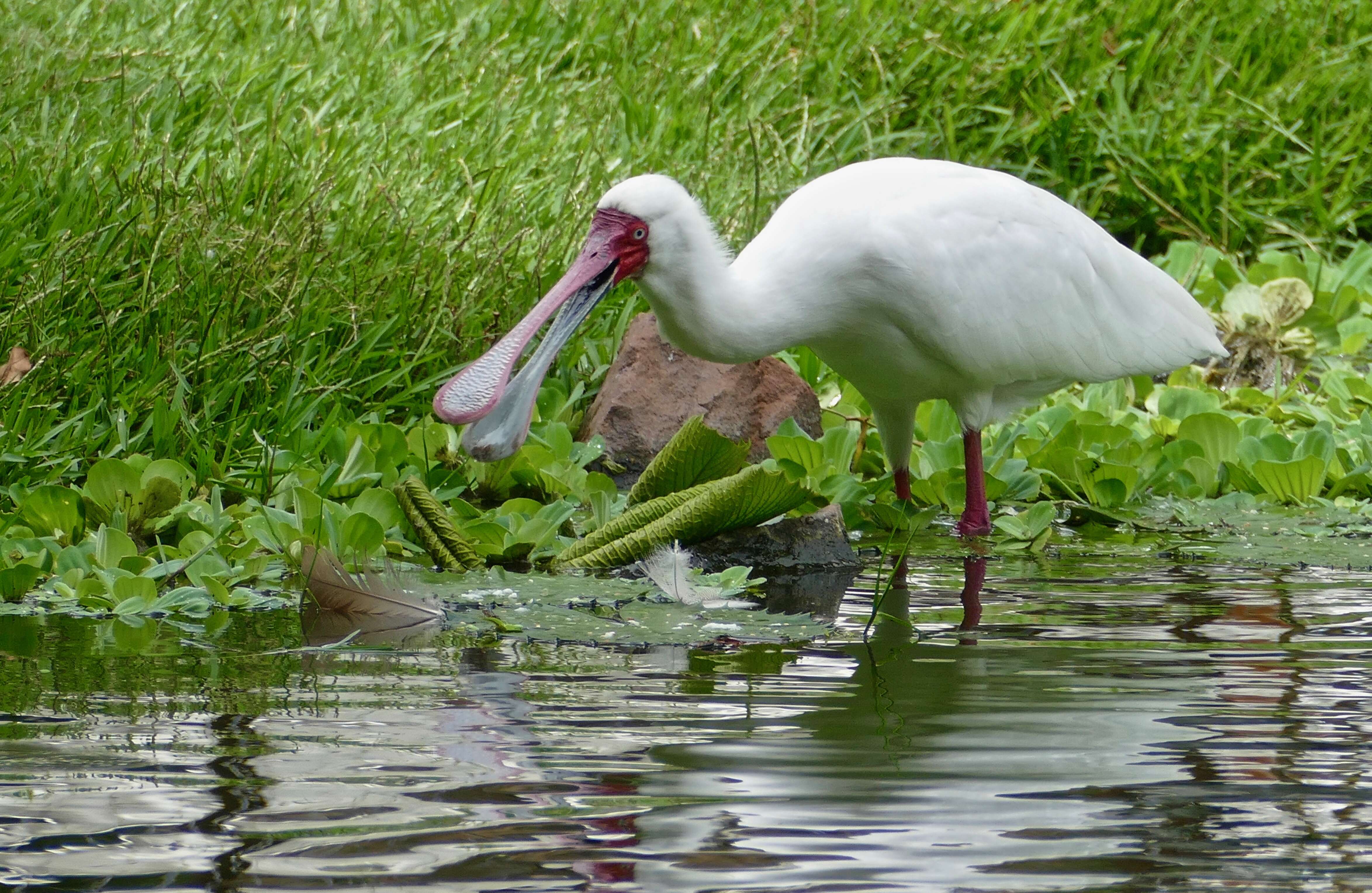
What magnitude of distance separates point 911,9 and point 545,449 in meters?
4.44

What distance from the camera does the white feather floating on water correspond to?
380 cm

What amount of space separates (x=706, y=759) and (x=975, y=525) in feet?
7.52

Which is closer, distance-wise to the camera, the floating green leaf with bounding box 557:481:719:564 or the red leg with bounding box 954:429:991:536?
the floating green leaf with bounding box 557:481:719:564

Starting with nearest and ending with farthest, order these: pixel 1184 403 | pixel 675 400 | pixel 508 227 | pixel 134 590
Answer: pixel 134 590 → pixel 675 400 → pixel 1184 403 → pixel 508 227

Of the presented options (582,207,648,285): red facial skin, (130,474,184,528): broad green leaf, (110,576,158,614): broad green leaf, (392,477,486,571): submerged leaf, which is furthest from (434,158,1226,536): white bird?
(110,576,158,614): broad green leaf

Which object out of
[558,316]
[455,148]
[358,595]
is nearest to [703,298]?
[558,316]

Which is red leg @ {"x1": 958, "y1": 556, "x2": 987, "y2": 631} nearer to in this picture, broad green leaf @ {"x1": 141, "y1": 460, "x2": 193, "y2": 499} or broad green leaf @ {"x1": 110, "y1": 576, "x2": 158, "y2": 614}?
broad green leaf @ {"x1": 110, "y1": 576, "x2": 158, "y2": 614}

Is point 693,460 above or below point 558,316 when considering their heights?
below

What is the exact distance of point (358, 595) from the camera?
3.63 meters

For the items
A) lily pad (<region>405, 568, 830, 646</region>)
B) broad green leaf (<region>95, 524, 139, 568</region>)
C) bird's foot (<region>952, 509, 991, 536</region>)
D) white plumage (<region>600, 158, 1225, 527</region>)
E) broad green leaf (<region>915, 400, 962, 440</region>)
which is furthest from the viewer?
broad green leaf (<region>915, 400, 962, 440</region>)

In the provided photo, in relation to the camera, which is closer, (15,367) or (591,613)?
(591,613)

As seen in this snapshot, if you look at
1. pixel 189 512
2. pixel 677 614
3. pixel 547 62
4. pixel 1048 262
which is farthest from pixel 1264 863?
pixel 547 62

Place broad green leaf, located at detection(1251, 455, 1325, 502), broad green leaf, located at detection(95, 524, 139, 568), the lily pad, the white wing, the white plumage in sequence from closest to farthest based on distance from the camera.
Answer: the lily pad
broad green leaf, located at detection(95, 524, 139, 568)
the white plumage
the white wing
broad green leaf, located at detection(1251, 455, 1325, 502)

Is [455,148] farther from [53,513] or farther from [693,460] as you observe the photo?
[53,513]
